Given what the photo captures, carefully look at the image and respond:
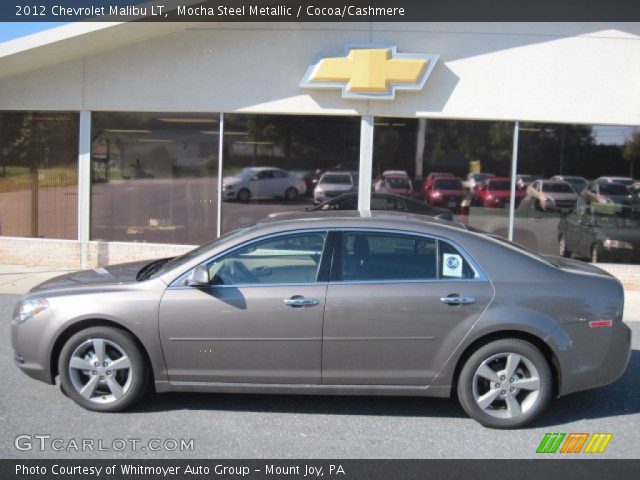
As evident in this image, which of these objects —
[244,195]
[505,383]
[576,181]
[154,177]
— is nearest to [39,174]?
[154,177]

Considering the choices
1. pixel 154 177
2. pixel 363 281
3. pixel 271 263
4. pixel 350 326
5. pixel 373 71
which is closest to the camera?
pixel 350 326

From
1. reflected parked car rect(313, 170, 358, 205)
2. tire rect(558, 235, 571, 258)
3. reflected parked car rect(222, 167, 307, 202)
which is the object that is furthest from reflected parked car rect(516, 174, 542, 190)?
reflected parked car rect(222, 167, 307, 202)

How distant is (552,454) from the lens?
4.66m

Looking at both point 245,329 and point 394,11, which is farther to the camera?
point 394,11

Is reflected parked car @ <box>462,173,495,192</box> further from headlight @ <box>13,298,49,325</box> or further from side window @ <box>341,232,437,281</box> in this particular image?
headlight @ <box>13,298,49,325</box>

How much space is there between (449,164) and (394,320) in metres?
6.48

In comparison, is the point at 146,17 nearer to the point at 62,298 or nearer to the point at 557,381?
the point at 62,298

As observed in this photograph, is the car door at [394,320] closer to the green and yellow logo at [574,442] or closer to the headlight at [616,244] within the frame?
the green and yellow logo at [574,442]

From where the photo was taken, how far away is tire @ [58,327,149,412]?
506cm

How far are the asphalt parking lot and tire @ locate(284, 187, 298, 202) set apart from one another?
6.09 m

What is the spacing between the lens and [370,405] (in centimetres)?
550

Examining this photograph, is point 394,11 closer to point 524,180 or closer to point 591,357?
point 524,180

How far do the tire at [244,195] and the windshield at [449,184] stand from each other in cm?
311
